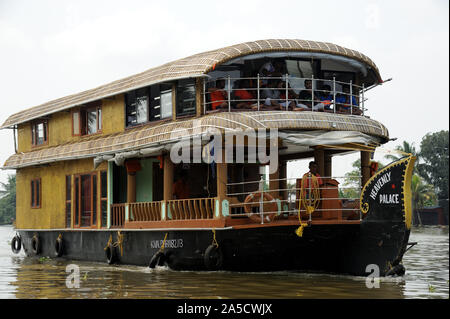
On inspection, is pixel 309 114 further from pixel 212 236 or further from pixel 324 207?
pixel 212 236

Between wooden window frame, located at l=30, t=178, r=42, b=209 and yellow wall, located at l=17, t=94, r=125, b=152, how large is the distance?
0.92 m

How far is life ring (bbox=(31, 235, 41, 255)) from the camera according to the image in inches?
672

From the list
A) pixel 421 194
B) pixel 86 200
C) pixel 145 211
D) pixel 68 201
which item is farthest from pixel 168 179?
pixel 421 194

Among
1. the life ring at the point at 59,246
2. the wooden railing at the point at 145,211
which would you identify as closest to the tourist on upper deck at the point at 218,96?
the wooden railing at the point at 145,211

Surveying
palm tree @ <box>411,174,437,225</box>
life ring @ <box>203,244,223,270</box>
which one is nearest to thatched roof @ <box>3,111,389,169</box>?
life ring @ <box>203,244,223,270</box>

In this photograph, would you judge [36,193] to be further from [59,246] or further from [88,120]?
[88,120]

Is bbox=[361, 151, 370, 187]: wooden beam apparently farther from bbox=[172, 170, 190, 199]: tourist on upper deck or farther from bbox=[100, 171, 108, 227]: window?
bbox=[100, 171, 108, 227]: window

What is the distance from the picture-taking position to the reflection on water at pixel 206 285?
9278mm

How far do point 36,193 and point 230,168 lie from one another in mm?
5872

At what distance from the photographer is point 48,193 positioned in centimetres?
1697

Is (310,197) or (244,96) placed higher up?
(244,96)

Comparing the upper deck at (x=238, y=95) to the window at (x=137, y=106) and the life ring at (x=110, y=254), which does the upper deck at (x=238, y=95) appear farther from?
the life ring at (x=110, y=254)

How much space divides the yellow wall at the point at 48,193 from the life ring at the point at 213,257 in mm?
4366
